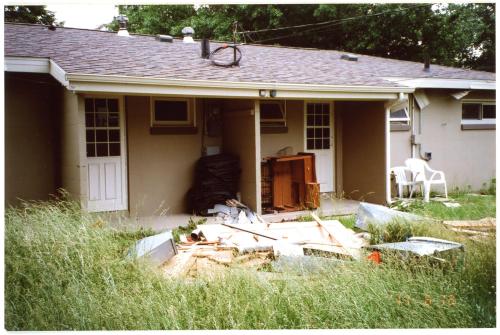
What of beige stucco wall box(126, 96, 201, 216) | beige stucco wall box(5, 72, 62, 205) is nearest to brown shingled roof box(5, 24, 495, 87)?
beige stucco wall box(5, 72, 62, 205)

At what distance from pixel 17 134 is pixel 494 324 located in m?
7.32

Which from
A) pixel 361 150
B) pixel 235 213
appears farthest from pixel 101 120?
pixel 361 150

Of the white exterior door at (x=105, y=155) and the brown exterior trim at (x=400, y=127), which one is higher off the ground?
the brown exterior trim at (x=400, y=127)

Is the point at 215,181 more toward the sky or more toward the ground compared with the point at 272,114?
more toward the ground

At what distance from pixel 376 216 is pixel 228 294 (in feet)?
11.3

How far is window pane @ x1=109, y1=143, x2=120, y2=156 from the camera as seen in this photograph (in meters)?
8.42

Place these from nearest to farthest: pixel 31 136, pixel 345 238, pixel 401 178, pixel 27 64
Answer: pixel 345 238, pixel 27 64, pixel 31 136, pixel 401 178

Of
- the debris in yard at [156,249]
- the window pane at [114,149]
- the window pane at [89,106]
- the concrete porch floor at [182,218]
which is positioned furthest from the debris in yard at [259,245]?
the window pane at [89,106]

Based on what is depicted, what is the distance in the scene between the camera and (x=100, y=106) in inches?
326

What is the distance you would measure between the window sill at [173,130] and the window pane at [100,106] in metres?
Result: 0.88

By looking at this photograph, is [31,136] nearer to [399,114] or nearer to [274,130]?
[274,130]

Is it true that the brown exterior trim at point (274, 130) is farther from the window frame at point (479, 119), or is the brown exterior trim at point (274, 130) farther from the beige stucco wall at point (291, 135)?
the window frame at point (479, 119)

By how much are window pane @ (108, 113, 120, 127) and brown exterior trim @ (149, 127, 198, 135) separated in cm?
61

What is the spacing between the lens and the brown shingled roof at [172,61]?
7659mm
